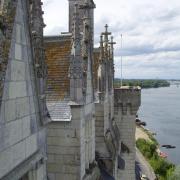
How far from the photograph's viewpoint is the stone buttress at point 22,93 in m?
6.00

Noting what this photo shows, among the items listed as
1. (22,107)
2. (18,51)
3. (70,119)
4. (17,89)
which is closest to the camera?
(17,89)

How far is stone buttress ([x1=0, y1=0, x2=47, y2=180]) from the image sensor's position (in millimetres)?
6000

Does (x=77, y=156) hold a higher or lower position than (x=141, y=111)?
higher

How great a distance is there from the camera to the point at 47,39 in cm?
1387

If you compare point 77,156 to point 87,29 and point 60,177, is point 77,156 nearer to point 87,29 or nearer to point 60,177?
point 60,177

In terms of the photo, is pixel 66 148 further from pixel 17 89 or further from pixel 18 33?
pixel 18 33

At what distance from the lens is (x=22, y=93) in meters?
6.78

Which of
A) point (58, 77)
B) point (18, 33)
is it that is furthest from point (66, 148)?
point (18, 33)

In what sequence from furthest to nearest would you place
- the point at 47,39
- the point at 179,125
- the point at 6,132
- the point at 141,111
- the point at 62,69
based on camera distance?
the point at 141,111 < the point at 179,125 < the point at 47,39 < the point at 62,69 < the point at 6,132

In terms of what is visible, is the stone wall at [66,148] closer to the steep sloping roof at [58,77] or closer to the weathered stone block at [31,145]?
the steep sloping roof at [58,77]

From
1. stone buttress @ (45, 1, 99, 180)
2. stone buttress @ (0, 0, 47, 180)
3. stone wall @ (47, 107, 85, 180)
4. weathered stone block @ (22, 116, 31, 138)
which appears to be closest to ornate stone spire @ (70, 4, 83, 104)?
stone buttress @ (45, 1, 99, 180)

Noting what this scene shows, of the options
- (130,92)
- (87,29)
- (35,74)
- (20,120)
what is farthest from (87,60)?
(130,92)

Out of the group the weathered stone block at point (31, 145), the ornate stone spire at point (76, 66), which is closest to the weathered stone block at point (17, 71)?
the weathered stone block at point (31, 145)

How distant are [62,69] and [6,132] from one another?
6.77 meters
